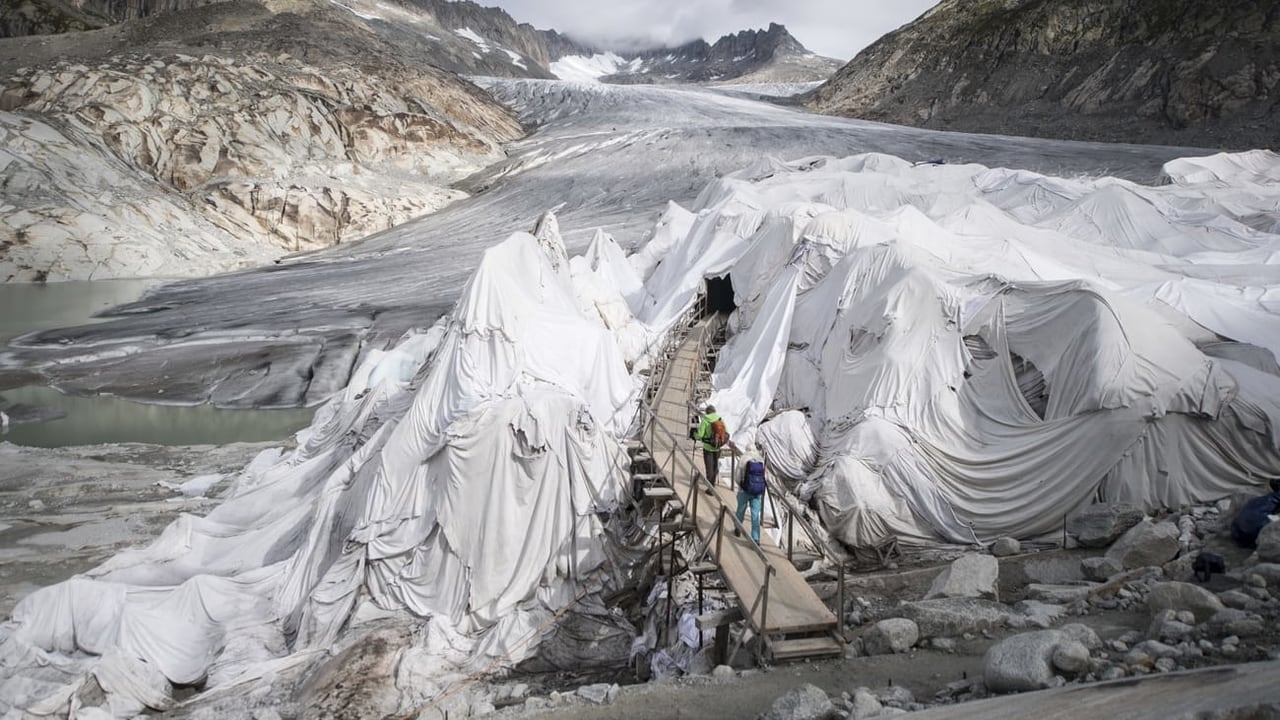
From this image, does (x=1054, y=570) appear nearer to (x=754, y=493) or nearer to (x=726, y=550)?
(x=754, y=493)

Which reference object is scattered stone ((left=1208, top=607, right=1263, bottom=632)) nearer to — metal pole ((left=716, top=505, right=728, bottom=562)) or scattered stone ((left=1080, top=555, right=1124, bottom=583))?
scattered stone ((left=1080, top=555, right=1124, bottom=583))

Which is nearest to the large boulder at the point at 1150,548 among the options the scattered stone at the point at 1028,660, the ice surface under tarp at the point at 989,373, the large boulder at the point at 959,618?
the large boulder at the point at 959,618

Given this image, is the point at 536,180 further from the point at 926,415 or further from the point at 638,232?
the point at 926,415

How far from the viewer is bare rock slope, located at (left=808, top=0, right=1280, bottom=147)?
36.0 m

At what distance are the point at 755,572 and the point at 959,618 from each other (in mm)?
2047

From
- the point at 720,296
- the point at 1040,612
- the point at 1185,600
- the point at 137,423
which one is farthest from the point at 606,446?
the point at 137,423

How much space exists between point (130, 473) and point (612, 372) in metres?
9.95

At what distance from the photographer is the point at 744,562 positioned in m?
8.23

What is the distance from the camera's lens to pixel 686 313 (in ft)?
60.0

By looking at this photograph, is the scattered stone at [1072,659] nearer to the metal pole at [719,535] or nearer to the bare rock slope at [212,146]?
the metal pole at [719,535]

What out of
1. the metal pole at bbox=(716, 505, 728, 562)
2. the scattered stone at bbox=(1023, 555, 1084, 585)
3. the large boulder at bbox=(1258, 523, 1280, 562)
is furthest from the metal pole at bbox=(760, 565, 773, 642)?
the large boulder at bbox=(1258, 523, 1280, 562)

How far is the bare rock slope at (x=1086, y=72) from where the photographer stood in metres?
36.0

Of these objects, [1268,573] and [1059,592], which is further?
[1059,592]

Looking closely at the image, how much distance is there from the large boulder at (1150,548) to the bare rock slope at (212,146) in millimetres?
33791
